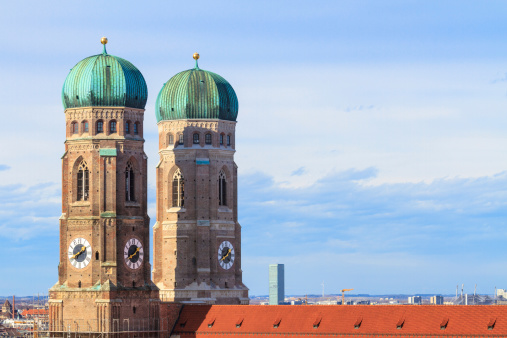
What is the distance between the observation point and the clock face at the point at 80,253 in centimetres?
11850

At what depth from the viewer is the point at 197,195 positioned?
133750 millimetres

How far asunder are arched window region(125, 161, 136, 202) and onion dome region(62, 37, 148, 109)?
599 centimetres

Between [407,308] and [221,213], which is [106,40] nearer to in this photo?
[221,213]

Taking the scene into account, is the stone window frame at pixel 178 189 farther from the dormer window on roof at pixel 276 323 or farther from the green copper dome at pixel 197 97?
the dormer window on roof at pixel 276 323

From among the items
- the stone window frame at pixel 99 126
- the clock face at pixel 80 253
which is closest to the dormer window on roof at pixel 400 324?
the clock face at pixel 80 253

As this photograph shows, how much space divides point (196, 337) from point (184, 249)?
525 inches

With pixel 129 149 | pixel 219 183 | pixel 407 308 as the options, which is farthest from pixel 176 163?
pixel 407 308

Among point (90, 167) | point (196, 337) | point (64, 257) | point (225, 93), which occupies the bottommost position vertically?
point (196, 337)

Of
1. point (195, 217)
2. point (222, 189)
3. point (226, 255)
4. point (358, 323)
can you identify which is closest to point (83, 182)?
point (195, 217)

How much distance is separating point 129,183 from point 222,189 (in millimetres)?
17209

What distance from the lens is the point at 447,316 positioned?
110 metres

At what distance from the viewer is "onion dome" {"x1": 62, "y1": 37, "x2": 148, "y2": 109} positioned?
393 ft

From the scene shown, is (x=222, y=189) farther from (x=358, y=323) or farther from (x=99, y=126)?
(x=358, y=323)

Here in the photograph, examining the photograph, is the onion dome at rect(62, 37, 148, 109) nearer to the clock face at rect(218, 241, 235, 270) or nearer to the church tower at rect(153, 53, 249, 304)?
the church tower at rect(153, 53, 249, 304)
